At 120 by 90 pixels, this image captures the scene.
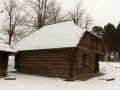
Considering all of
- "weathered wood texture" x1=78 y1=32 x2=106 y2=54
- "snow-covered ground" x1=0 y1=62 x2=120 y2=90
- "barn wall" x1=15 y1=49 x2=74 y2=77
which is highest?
"weathered wood texture" x1=78 y1=32 x2=106 y2=54

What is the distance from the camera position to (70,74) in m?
19.2

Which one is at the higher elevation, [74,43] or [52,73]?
[74,43]

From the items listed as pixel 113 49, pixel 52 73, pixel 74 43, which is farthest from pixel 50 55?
pixel 113 49

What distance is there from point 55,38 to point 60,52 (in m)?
1.66

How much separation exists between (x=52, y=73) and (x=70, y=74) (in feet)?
6.60

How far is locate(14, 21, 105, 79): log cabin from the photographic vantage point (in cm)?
1947

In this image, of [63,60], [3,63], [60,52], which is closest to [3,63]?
[3,63]

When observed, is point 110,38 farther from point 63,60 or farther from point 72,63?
point 72,63

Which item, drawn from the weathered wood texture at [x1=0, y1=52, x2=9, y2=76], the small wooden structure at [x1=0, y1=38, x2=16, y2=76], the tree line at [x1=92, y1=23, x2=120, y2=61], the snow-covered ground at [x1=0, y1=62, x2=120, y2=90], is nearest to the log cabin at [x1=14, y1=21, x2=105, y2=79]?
the snow-covered ground at [x1=0, y1=62, x2=120, y2=90]

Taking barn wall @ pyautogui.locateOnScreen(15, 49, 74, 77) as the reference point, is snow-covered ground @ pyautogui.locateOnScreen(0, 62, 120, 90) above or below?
below

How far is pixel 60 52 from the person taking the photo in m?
20.3

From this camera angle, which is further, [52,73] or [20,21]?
[20,21]

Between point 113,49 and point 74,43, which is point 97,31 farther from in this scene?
point 74,43

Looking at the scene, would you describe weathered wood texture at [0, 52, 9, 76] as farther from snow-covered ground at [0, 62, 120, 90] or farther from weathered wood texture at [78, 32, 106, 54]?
weathered wood texture at [78, 32, 106, 54]
